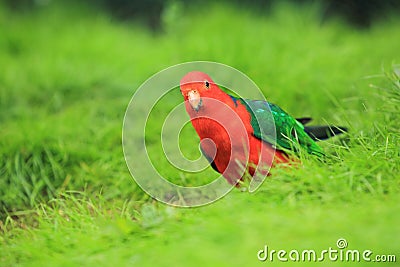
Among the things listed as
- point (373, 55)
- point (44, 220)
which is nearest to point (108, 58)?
point (373, 55)

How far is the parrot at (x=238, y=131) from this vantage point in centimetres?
211

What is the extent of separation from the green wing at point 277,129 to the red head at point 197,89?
21cm

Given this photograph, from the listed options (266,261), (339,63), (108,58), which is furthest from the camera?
(108,58)

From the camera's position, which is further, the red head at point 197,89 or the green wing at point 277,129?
the green wing at point 277,129

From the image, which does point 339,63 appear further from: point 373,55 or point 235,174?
point 235,174

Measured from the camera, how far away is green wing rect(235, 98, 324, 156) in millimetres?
2229

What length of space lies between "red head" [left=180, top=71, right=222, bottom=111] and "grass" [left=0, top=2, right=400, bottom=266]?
41 centimetres

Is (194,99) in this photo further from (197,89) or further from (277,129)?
(277,129)

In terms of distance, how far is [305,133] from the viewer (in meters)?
2.39

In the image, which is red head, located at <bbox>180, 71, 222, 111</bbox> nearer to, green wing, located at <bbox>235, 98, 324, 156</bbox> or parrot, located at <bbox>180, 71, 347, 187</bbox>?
parrot, located at <bbox>180, 71, 347, 187</bbox>

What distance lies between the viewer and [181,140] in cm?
334

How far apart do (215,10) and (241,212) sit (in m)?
3.78

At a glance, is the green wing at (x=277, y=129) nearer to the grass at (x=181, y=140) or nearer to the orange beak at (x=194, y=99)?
the grass at (x=181, y=140)

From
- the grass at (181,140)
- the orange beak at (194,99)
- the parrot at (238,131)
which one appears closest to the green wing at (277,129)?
the parrot at (238,131)
